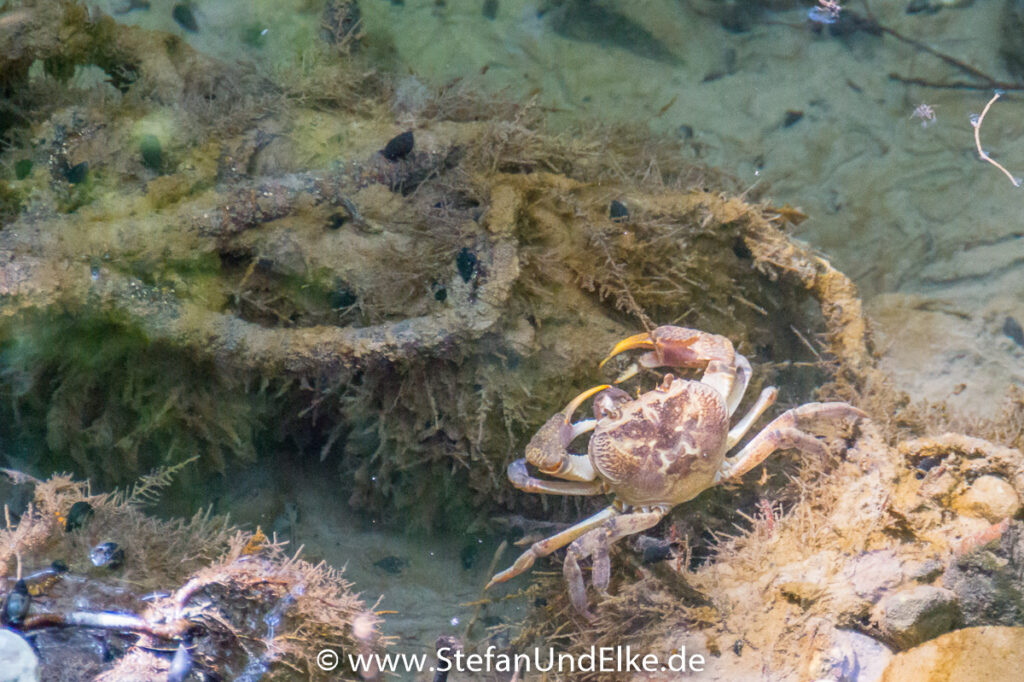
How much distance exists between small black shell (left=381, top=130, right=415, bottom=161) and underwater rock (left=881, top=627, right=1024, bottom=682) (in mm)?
3426

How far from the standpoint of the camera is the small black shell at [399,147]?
3762mm

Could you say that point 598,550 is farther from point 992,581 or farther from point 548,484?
point 992,581

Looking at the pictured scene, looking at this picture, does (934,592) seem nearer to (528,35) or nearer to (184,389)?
(184,389)

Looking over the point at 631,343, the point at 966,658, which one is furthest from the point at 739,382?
the point at 966,658

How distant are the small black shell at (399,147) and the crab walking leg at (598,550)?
237cm

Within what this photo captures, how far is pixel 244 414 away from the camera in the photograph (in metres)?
3.85

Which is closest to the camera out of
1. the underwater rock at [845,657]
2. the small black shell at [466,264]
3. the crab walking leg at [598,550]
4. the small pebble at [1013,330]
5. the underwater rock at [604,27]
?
the underwater rock at [845,657]

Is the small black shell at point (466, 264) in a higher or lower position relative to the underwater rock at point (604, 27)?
lower

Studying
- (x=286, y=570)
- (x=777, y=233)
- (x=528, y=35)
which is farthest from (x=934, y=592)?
(x=528, y=35)

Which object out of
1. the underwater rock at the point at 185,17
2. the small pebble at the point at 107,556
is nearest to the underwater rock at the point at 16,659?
the small pebble at the point at 107,556

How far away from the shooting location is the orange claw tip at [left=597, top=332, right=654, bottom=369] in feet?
12.4

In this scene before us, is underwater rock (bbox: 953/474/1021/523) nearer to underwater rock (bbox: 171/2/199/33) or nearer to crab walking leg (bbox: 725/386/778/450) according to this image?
crab walking leg (bbox: 725/386/778/450)

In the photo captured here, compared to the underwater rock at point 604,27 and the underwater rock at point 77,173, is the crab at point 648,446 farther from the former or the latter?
the underwater rock at point 604,27

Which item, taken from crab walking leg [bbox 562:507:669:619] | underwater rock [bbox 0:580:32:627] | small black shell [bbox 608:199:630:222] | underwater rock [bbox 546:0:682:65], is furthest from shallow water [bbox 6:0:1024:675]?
underwater rock [bbox 0:580:32:627]
